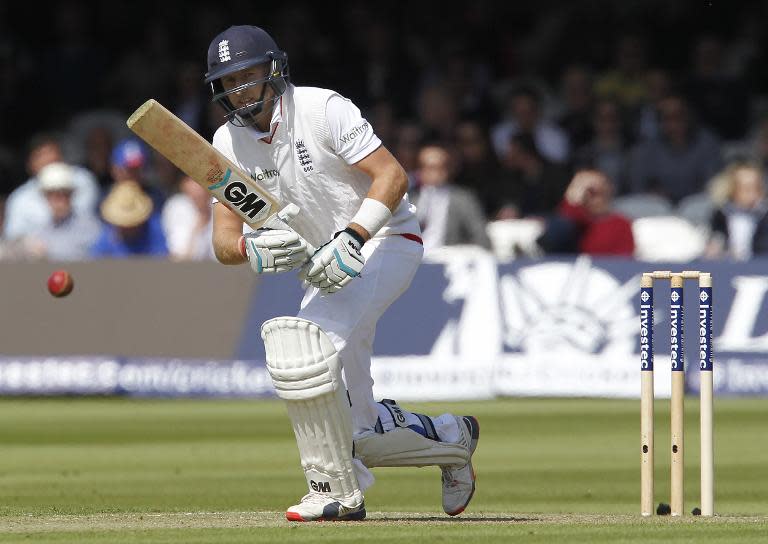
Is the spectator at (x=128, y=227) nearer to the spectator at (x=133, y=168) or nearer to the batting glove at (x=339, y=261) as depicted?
the spectator at (x=133, y=168)

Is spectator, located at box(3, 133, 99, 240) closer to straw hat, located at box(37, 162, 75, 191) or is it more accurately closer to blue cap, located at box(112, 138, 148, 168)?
straw hat, located at box(37, 162, 75, 191)

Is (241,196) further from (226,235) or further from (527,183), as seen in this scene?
(527,183)

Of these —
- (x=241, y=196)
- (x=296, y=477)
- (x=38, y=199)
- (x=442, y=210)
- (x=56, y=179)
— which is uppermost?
(x=56, y=179)

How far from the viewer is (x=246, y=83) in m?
5.41

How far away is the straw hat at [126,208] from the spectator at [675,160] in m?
3.67

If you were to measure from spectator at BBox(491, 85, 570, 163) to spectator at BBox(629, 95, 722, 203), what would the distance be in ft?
2.08

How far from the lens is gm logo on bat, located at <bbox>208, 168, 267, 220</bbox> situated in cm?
538

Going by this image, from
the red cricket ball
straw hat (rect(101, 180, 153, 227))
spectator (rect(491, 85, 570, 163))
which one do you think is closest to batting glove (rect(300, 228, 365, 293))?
the red cricket ball

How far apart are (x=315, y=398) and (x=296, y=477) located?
219 cm

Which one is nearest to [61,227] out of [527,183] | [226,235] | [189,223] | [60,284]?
[189,223]

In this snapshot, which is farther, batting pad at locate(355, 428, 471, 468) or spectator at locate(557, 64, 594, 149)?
spectator at locate(557, 64, 594, 149)

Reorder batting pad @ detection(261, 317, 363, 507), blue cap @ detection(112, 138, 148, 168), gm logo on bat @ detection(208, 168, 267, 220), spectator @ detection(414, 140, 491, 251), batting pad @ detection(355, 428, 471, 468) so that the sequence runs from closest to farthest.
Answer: batting pad @ detection(261, 317, 363, 507)
gm logo on bat @ detection(208, 168, 267, 220)
batting pad @ detection(355, 428, 471, 468)
spectator @ detection(414, 140, 491, 251)
blue cap @ detection(112, 138, 148, 168)

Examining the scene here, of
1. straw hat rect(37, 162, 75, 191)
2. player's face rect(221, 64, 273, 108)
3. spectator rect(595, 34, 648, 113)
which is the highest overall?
spectator rect(595, 34, 648, 113)

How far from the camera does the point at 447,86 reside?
13695 mm
